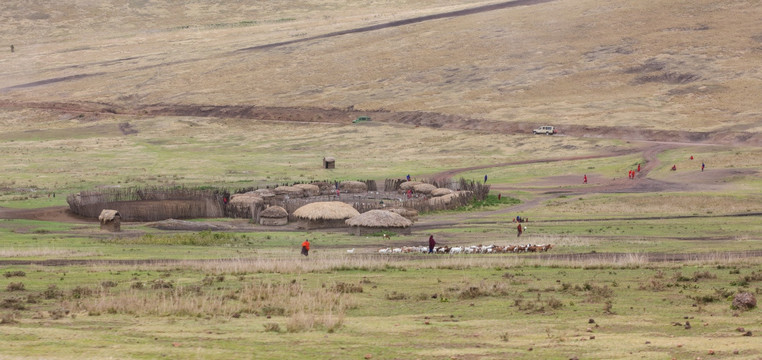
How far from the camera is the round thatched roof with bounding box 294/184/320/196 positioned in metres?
82.2

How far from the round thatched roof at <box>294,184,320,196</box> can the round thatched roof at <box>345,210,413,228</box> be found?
69.4ft

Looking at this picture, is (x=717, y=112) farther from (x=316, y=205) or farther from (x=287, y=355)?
(x=287, y=355)

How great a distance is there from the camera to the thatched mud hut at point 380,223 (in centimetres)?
6062

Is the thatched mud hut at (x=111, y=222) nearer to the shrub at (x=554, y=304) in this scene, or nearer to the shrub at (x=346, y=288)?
the shrub at (x=346, y=288)

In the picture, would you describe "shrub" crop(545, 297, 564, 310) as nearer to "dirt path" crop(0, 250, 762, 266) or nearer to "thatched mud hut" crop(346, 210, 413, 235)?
"dirt path" crop(0, 250, 762, 266)

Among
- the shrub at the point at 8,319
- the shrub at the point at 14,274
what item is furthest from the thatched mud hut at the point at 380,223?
the shrub at the point at 8,319

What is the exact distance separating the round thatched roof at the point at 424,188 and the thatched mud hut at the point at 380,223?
20910mm

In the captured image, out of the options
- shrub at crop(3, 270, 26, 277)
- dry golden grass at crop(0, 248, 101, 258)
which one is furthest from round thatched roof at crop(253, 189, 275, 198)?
shrub at crop(3, 270, 26, 277)

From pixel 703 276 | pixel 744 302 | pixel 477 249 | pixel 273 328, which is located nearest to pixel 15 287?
pixel 273 328

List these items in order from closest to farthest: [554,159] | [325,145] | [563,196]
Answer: [563,196], [554,159], [325,145]

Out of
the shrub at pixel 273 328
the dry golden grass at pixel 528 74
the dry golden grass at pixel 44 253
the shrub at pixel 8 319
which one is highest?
the dry golden grass at pixel 528 74

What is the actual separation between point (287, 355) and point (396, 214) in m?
39.1

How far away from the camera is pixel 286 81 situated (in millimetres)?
178250

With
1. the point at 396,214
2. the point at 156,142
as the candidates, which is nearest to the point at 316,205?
the point at 396,214
